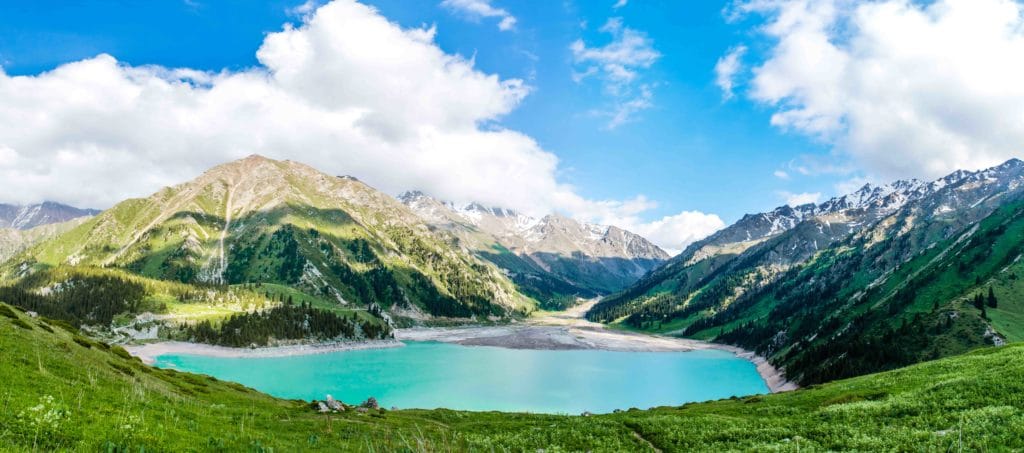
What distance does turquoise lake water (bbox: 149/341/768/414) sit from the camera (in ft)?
330

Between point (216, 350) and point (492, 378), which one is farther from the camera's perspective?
point (216, 350)

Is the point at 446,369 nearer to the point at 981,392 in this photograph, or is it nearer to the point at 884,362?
the point at 884,362

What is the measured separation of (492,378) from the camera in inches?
5017

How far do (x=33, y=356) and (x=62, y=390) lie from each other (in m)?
8.96

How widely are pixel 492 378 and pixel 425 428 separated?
93269mm

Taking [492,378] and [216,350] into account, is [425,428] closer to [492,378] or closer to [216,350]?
[492,378]

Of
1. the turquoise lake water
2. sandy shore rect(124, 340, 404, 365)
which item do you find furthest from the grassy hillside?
sandy shore rect(124, 340, 404, 365)

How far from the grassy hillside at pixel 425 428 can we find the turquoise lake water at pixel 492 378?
60.1 meters

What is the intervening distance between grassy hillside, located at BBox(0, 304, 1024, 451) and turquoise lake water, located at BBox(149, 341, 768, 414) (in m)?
60.1

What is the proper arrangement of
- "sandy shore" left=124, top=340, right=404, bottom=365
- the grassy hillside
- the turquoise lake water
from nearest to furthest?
the grassy hillside → the turquoise lake water → "sandy shore" left=124, top=340, right=404, bottom=365

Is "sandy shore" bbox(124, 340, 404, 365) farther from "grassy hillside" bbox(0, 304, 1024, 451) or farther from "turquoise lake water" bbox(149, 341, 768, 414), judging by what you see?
"grassy hillside" bbox(0, 304, 1024, 451)

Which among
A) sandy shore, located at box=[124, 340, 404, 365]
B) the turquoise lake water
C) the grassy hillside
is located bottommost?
the turquoise lake water

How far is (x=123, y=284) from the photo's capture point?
625 feet

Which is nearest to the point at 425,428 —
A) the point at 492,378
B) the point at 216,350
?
the point at 492,378
